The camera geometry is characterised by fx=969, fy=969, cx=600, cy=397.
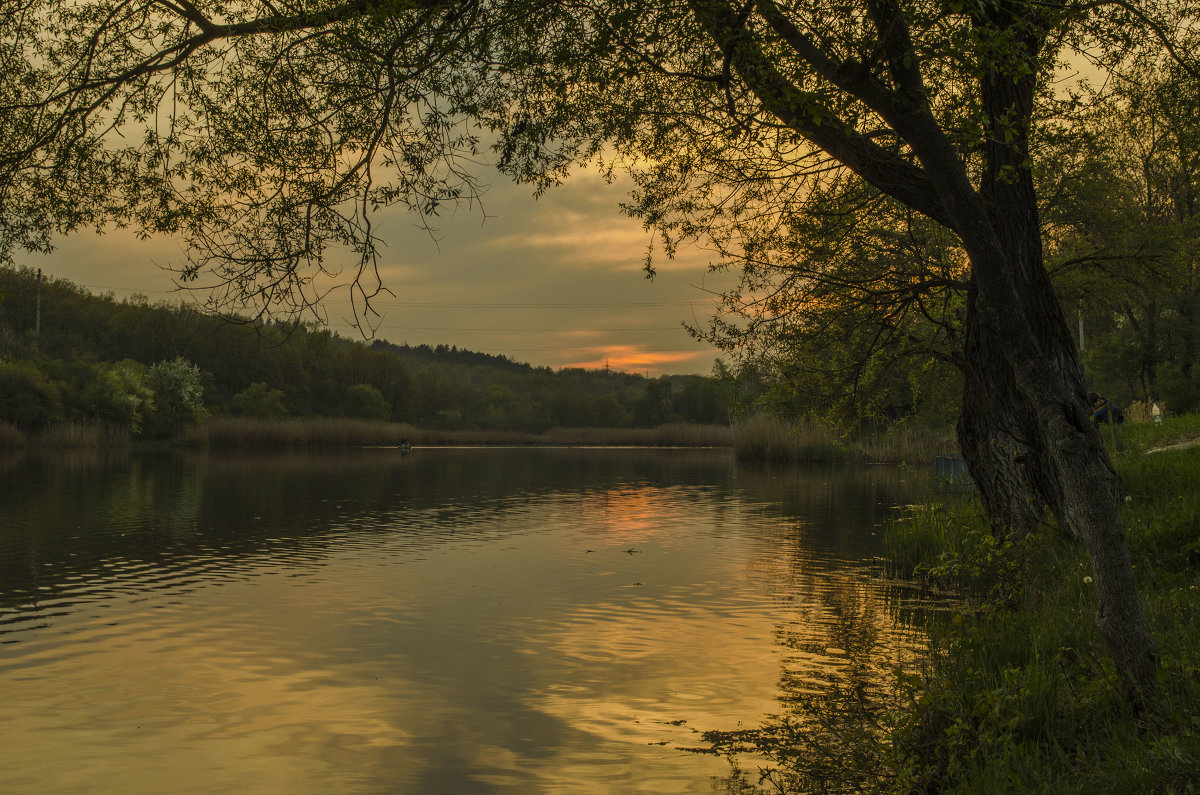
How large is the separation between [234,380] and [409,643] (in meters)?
102

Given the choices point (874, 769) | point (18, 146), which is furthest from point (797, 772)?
point (18, 146)

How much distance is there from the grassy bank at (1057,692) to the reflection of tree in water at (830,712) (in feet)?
1.13

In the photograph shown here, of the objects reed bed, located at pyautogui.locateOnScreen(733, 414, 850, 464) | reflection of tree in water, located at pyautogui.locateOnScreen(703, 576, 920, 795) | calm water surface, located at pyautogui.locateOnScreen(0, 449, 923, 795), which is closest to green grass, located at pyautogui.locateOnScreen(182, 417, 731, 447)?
reed bed, located at pyautogui.locateOnScreen(733, 414, 850, 464)

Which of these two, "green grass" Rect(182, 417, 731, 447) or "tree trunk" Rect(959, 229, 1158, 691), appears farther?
"green grass" Rect(182, 417, 731, 447)

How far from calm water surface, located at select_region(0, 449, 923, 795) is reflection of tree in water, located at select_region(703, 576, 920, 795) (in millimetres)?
84

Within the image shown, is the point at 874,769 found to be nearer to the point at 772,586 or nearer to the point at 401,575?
the point at 772,586

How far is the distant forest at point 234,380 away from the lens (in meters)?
75.2

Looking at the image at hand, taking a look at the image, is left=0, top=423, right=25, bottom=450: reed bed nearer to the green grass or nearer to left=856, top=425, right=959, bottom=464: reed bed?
the green grass

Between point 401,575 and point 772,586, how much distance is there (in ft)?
21.7

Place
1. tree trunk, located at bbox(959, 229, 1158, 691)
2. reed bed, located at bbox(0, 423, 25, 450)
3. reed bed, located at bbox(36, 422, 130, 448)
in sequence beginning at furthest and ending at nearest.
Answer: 1. reed bed, located at bbox(36, 422, 130, 448)
2. reed bed, located at bbox(0, 423, 25, 450)
3. tree trunk, located at bbox(959, 229, 1158, 691)

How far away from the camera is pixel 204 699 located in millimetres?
9750

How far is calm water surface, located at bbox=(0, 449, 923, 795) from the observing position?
26.6 ft

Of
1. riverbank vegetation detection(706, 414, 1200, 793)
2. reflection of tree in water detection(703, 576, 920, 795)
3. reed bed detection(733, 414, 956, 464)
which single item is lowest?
reflection of tree in water detection(703, 576, 920, 795)

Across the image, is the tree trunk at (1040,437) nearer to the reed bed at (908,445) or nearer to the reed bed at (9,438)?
the reed bed at (908,445)
